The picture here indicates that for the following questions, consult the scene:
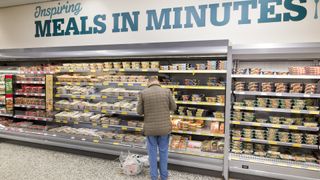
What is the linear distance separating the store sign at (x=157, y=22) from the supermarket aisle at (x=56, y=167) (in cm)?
271

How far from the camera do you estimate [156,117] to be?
324 cm

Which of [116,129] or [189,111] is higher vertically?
[189,111]

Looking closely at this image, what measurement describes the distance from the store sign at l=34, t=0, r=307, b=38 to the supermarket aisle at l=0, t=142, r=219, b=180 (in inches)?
116

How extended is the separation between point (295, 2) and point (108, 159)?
456cm

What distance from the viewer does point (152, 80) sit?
339 centimetres

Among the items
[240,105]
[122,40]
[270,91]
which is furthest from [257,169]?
[122,40]

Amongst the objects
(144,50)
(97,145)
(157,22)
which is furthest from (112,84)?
(157,22)

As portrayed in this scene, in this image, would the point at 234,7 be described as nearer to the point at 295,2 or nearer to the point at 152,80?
the point at 295,2

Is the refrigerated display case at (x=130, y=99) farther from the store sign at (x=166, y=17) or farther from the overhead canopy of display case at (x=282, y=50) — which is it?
the store sign at (x=166, y=17)

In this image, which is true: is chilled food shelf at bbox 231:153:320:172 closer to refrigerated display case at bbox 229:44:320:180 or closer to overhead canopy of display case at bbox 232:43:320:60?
refrigerated display case at bbox 229:44:320:180

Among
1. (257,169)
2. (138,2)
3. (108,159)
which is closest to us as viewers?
(257,169)

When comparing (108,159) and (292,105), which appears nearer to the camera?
(292,105)

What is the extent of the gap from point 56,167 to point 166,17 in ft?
12.1

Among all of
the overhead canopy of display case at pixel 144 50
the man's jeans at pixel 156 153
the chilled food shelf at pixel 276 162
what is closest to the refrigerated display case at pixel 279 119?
the chilled food shelf at pixel 276 162
